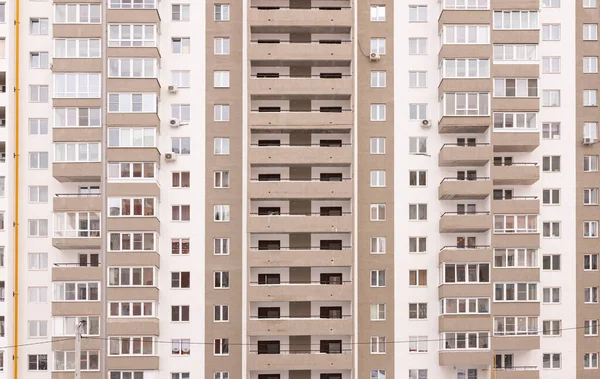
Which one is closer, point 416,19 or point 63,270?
point 63,270

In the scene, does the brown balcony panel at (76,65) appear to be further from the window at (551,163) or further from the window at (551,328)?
the window at (551,328)

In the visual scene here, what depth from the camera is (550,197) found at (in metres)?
47.0

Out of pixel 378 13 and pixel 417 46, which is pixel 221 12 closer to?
pixel 378 13

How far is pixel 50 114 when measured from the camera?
151 ft

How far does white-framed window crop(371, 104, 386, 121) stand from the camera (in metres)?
46.8

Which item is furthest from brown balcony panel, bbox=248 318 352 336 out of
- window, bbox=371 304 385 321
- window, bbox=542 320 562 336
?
window, bbox=542 320 562 336

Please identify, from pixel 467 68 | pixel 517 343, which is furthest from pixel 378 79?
pixel 517 343

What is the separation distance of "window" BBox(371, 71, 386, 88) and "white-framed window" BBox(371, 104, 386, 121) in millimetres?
1296

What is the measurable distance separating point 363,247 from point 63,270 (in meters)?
18.6

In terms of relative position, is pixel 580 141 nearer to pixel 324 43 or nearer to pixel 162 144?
pixel 324 43

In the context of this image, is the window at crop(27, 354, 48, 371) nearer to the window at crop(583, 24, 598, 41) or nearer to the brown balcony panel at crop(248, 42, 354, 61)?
the brown balcony panel at crop(248, 42, 354, 61)

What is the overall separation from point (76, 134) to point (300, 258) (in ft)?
51.9

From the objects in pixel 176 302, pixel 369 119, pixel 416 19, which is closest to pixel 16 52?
pixel 176 302

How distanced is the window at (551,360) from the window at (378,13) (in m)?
24.0
